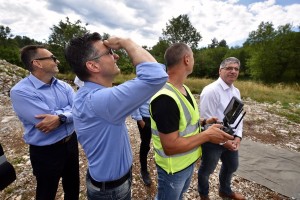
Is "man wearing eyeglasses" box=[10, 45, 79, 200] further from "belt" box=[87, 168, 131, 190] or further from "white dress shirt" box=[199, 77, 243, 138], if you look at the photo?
"white dress shirt" box=[199, 77, 243, 138]

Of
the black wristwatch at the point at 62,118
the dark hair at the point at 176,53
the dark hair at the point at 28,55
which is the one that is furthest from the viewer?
the dark hair at the point at 28,55

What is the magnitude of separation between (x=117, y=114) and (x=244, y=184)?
12.0 feet

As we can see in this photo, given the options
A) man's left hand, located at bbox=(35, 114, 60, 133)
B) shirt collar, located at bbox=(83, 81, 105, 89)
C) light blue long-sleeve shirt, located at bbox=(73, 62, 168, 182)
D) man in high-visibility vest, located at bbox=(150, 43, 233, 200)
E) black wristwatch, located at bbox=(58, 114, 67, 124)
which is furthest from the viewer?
black wristwatch, located at bbox=(58, 114, 67, 124)

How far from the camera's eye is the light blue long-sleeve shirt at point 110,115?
125cm

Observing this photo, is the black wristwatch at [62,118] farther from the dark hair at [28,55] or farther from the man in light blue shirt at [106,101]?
the man in light blue shirt at [106,101]

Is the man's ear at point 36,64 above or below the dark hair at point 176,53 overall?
below

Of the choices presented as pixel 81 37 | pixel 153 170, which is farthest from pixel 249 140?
pixel 81 37

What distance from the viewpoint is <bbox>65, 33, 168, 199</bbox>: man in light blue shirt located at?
1265 mm

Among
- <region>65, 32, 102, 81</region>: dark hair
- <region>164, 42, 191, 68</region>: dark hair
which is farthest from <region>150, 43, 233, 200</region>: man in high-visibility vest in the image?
<region>65, 32, 102, 81</region>: dark hair

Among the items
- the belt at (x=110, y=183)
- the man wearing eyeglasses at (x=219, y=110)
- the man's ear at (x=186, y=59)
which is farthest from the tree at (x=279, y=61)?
the belt at (x=110, y=183)

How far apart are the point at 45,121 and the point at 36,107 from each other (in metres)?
0.22

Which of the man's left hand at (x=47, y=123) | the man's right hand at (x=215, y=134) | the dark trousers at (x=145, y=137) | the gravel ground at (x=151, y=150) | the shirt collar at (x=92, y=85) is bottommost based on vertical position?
the gravel ground at (x=151, y=150)

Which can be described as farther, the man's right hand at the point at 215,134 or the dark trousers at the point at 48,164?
the dark trousers at the point at 48,164

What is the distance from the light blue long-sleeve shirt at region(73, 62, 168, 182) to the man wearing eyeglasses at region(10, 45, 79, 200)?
98 centimetres
